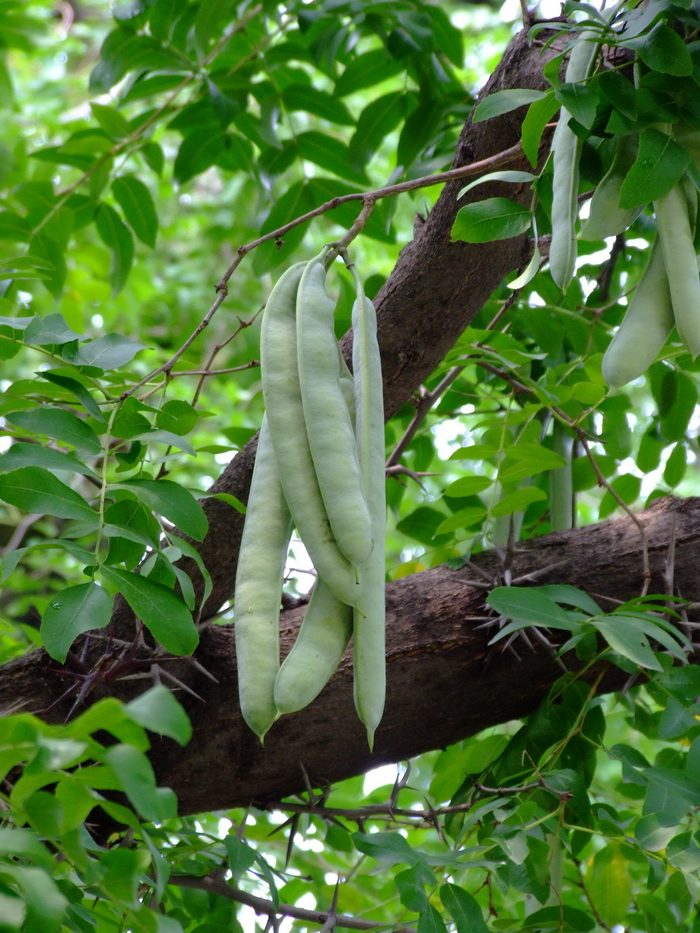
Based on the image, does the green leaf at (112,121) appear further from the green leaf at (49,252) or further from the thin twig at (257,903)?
the thin twig at (257,903)

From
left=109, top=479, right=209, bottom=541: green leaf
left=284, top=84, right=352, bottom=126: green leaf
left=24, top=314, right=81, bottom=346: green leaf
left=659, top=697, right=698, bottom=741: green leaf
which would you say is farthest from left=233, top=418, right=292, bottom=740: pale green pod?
left=284, top=84, right=352, bottom=126: green leaf

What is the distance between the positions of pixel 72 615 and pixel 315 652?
286 millimetres

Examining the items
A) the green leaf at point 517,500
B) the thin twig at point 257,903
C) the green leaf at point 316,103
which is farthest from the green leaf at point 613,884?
the green leaf at point 316,103

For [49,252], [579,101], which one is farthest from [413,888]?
[49,252]

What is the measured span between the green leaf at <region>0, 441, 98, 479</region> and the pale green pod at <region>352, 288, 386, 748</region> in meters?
0.36

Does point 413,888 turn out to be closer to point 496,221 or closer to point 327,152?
point 496,221

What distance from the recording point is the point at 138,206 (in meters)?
2.21

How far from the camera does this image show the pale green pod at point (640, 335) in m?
1.14

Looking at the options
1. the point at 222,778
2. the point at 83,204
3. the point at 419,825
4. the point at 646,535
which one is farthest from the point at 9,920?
the point at 83,204

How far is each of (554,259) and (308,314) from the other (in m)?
0.31

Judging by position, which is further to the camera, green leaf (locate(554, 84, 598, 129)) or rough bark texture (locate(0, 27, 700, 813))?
rough bark texture (locate(0, 27, 700, 813))

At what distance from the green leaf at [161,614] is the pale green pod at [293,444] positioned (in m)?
0.21

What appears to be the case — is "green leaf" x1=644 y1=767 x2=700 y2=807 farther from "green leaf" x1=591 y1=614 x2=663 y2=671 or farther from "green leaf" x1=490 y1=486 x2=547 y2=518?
"green leaf" x1=490 y1=486 x2=547 y2=518

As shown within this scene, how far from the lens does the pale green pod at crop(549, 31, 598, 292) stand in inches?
44.4
